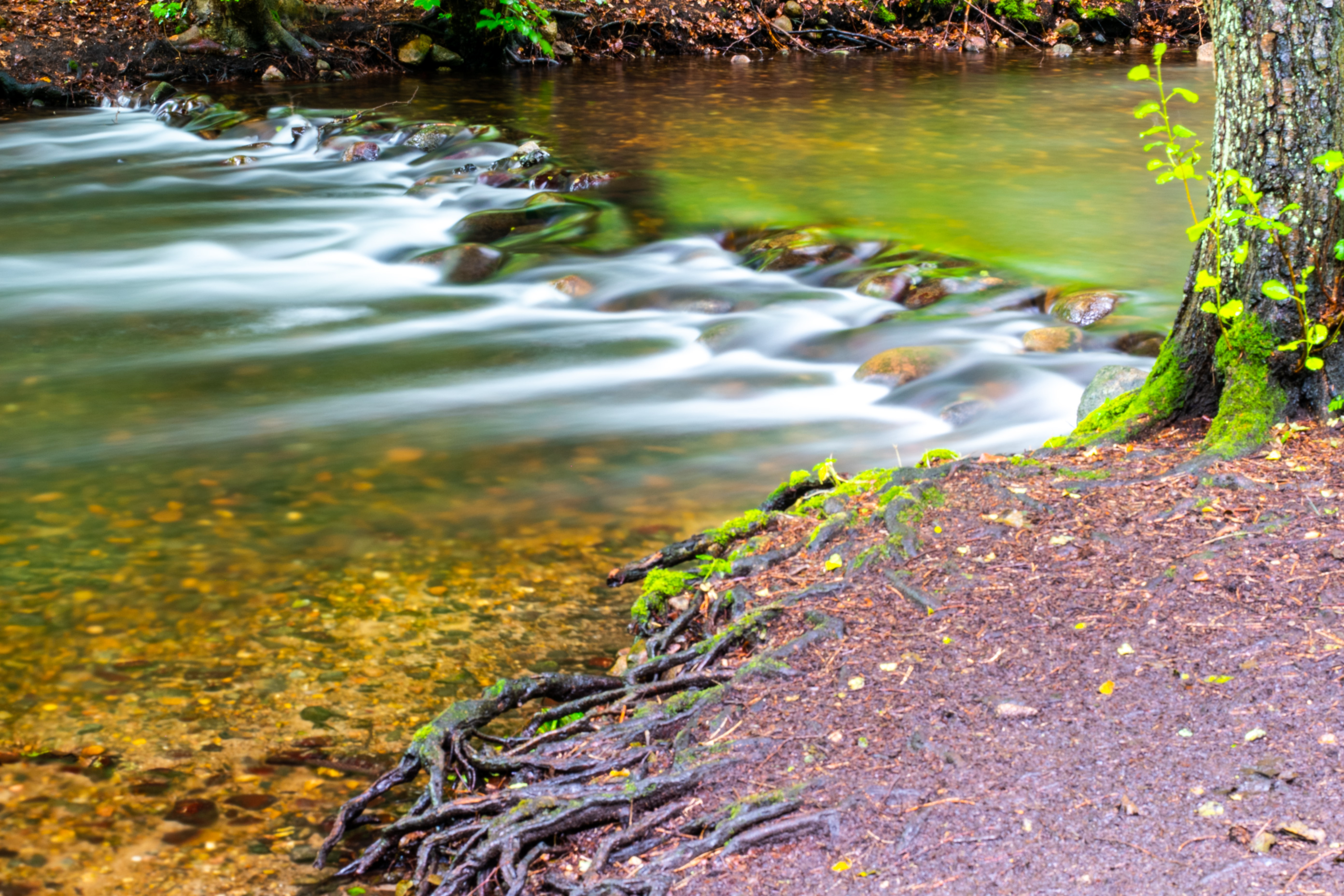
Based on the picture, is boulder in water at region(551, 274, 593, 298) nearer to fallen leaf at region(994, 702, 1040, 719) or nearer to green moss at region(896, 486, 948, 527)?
green moss at region(896, 486, 948, 527)

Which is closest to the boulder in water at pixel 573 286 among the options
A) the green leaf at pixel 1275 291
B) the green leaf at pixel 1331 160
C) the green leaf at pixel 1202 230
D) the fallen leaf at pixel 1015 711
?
the green leaf at pixel 1202 230

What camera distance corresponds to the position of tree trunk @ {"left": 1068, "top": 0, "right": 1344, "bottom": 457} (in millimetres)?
3713

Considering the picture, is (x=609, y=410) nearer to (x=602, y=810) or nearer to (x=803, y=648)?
(x=803, y=648)

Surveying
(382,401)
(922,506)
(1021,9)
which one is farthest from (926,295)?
(1021,9)

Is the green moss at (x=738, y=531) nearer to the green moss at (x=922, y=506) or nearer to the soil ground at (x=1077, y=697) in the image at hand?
the soil ground at (x=1077, y=697)

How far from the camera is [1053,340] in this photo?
739 centimetres

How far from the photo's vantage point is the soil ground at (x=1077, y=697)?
8.05ft

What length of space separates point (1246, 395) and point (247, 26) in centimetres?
1650

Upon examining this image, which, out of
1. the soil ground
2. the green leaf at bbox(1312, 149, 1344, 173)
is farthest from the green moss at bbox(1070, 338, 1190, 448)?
the green leaf at bbox(1312, 149, 1344, 173)

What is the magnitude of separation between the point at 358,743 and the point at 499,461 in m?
2.57

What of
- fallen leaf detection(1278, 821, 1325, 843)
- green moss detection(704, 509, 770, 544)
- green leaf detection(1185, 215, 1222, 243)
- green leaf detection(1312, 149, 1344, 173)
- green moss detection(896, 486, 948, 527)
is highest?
green leaf detection(1312, 149, 1344, 173)

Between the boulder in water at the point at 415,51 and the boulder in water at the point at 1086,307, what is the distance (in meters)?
12.9

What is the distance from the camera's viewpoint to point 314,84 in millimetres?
16891

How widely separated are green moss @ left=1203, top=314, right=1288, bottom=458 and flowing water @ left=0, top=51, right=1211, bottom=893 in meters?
2.24
